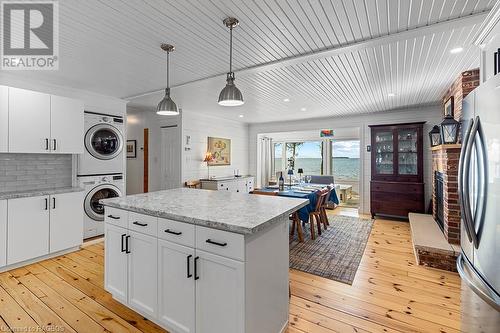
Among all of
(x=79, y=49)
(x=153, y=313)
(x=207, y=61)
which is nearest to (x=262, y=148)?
(x=207, y=61)

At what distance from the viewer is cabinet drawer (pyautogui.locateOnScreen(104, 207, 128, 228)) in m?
2.07

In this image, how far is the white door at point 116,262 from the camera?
206 centimetres

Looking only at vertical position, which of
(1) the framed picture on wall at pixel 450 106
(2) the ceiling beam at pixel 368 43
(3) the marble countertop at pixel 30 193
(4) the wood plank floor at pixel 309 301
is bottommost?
(4) the wood plank floor at pixel 309 301

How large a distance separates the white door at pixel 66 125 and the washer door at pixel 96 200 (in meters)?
0.72

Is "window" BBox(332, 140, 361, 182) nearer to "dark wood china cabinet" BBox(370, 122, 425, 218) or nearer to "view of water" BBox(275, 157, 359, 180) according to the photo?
"view of water" BBox(275, 157, 359, 180)

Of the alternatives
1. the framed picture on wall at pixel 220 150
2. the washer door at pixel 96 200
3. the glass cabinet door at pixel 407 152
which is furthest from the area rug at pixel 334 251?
the washer door at pixel 96 200

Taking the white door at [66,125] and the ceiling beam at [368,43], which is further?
the white door at [66,125]

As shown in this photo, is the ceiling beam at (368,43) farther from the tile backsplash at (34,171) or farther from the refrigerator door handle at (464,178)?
the tile backsplash at (34,171)

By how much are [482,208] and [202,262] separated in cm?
163

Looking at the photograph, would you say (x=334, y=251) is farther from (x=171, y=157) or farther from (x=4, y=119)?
(x=4, y=119)

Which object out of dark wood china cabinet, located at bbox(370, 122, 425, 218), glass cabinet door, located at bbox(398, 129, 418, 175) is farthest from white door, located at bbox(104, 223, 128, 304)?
glass cabinet door, located at bbox(398, 129, 418, 175)

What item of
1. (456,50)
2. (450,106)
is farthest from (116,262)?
(450,106)

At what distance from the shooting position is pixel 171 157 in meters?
5.66

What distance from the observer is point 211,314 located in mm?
1566
